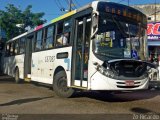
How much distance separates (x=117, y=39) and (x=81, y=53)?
1.29 metres

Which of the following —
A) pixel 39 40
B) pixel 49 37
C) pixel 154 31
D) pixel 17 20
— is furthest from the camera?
pixel 17 20

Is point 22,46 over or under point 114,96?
over

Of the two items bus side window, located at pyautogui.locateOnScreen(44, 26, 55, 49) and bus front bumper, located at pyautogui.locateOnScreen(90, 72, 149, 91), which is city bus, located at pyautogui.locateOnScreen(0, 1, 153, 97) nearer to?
bus front bumper, located at pyautogui.locateOnScreen(90, 72, 149, 91)

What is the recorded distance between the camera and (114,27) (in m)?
10.6

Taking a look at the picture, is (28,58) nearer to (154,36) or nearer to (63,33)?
(63,33)

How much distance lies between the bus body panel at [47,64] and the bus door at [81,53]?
1.11 feet

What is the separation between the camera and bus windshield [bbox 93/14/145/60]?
10242 mm

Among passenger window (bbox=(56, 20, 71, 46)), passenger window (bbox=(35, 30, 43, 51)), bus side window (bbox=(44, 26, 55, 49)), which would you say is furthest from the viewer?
passenger window (bbox=(35, 30, 43, 51))

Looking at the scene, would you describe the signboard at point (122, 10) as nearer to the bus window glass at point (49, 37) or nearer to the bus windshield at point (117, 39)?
the bus windshield at point (117, 39)

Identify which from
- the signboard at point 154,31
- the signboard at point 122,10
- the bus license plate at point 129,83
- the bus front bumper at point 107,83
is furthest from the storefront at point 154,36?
the bus front bumper at point 107,83

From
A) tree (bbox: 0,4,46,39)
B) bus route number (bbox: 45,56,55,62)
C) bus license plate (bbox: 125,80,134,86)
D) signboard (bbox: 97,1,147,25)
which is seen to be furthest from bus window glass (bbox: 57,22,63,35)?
tree (bbox: 0,4,46,39)

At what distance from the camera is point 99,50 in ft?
33.5

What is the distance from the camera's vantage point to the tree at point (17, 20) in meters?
38.5

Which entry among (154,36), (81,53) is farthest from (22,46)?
(154,36)
